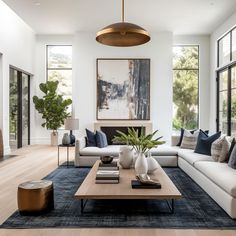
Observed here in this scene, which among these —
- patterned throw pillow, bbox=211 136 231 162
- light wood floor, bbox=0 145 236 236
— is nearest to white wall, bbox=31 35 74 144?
light wood floor, bbox=0 145 236 236

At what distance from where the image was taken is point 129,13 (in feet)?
25.8

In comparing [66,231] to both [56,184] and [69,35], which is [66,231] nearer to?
[56,184]

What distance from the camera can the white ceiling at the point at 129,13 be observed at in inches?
283

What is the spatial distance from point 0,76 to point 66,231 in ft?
20.3

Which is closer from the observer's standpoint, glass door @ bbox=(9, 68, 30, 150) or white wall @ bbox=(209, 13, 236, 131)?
glass door @ bbox=(9, 68, 30, 150)

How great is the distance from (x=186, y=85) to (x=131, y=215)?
7575 mm

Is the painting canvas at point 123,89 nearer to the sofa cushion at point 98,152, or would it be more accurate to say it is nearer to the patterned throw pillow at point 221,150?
the sofa cushion at point 98,152

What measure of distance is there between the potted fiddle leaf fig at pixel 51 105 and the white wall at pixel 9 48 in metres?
0.96

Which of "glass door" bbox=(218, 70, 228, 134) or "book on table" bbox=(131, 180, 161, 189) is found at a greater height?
"glass door" bbox=(218, 70, 228, 134)

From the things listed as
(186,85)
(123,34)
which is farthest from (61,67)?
(123,34)

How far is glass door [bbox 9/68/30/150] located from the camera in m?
8.88

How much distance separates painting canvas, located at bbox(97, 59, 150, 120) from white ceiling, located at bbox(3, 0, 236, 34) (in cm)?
129

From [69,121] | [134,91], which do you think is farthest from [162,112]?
[69,121]

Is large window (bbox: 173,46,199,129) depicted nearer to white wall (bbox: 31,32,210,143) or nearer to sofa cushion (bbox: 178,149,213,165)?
white wall (bbox: 31,32,210,143)
